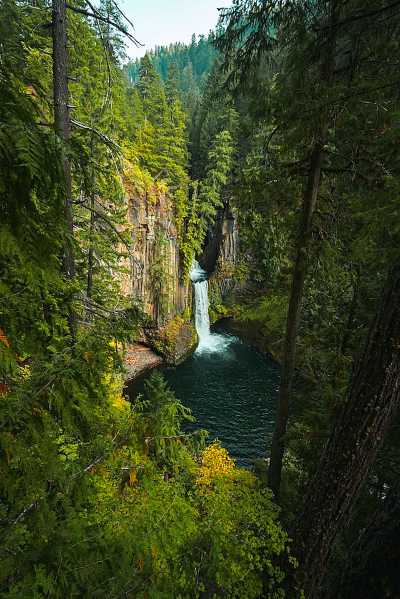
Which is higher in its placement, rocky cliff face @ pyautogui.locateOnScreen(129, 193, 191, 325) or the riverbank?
rocky cliff face @ pyautogui.locateOnScreen(129, 193, 191, 325)

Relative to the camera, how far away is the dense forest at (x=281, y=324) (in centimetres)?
163

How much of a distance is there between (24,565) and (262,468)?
8840 mm

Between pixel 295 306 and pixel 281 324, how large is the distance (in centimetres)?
202

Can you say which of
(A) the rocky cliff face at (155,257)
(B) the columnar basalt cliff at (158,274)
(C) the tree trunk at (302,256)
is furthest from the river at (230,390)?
(C) the tree trunk at (302,256)

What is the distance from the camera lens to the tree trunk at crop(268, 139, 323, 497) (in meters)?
5.66

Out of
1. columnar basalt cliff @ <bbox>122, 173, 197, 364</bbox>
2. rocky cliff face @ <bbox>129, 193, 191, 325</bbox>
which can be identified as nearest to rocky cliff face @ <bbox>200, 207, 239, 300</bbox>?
columnar basalt cliff @ <bbox>122, 173, 197, 364</bbox>

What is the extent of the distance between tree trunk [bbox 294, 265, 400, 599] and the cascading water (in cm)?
2042

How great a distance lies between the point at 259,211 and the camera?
6.17m

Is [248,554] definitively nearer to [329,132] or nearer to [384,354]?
[384,354]

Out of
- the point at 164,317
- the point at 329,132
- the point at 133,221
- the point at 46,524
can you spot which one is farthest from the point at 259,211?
the point at 164,317

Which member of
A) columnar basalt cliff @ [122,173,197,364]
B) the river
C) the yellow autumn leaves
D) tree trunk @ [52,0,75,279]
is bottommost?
the river

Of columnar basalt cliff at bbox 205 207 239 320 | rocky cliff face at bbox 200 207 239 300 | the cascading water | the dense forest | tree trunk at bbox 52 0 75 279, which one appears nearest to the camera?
the dense forest

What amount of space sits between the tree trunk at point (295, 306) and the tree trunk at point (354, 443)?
2433 mm

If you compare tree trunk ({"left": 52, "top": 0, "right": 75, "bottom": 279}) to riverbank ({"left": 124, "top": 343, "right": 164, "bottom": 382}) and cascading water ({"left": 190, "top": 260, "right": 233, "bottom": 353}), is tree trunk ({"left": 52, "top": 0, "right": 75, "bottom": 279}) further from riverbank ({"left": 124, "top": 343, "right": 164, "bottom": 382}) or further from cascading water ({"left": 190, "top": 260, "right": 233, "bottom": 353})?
cascading water ({"left": 190, "top": 260, "right": 233, "bottom": 353})
